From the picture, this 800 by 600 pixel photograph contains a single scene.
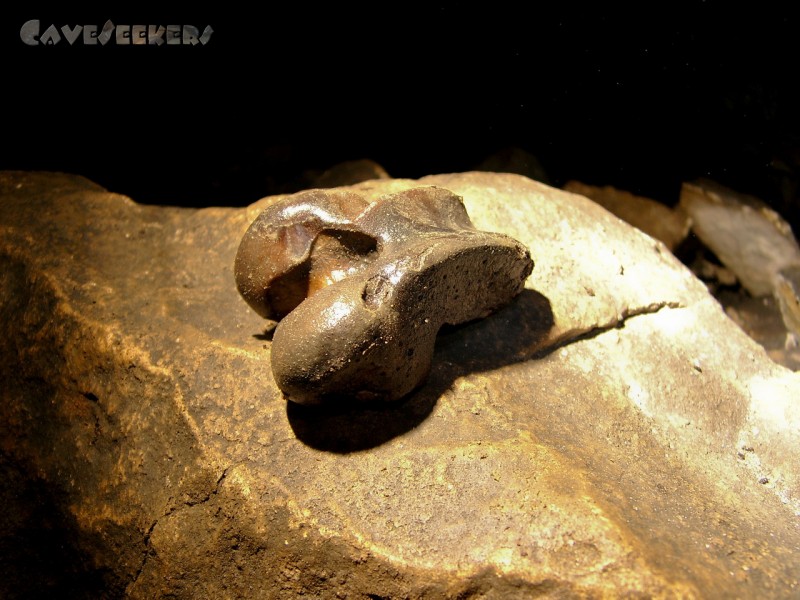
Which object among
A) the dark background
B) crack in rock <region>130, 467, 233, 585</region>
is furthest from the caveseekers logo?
crack in rock <region>130, 467, 233, 585</region>

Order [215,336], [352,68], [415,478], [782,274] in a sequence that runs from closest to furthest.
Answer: [415,478], [215,336], [352,68], [782,274]

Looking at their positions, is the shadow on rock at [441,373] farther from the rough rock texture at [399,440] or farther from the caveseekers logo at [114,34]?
the caveseekers logo at [114,34]

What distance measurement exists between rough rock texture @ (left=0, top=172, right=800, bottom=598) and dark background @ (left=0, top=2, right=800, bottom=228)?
0.56 metres

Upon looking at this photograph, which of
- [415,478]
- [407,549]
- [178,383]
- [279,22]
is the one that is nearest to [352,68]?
[279,22]

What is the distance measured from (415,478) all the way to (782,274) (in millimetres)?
2644

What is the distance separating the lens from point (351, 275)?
191 centimetres

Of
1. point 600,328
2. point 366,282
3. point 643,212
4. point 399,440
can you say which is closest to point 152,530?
point 399,440

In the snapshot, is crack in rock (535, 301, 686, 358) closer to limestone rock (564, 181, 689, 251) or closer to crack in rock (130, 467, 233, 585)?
limestone rock (564, 181, 689, 251)

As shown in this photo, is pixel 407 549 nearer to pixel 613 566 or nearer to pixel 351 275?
pixel 613 566

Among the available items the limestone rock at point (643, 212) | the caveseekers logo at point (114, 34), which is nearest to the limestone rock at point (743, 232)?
the limestone rock at point (643, 212)

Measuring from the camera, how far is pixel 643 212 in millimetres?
3457

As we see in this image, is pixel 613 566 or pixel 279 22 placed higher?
pixel 279 22

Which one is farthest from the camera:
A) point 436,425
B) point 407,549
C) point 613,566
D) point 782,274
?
point 782,274

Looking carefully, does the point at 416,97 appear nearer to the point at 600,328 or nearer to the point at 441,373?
the point at 600,328
